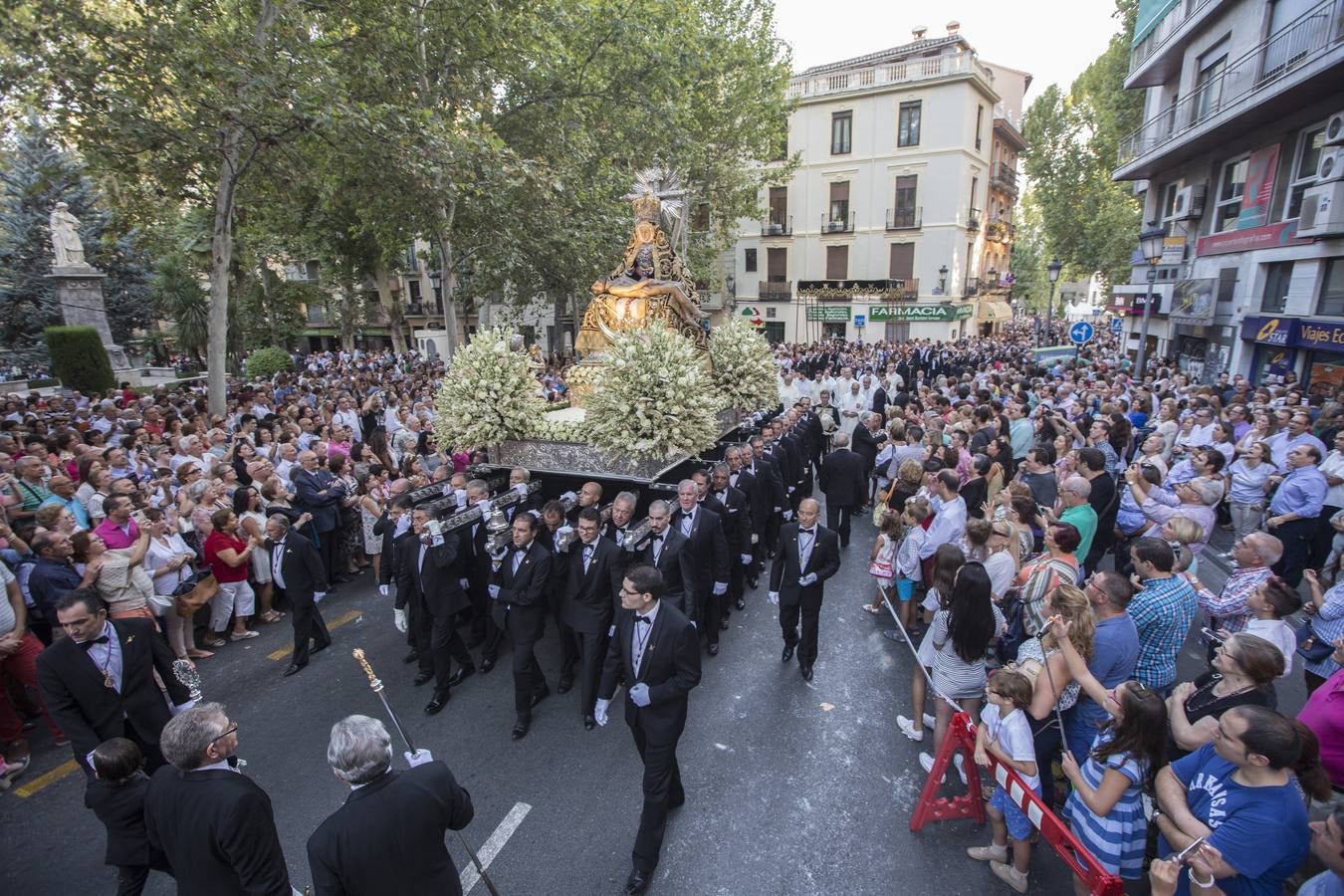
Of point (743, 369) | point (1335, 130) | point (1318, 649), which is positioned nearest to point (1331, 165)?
point (1335, 130)

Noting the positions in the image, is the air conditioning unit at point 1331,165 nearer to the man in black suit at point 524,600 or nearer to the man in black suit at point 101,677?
the man in black suit at point 524,600

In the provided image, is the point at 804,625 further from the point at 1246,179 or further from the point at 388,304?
the point at 388,304

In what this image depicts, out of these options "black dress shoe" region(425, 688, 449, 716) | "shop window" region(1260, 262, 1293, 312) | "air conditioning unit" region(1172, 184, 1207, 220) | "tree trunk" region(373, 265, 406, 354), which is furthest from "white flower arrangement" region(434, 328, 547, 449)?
"tree trunk" region(373, 265, 406, 354)

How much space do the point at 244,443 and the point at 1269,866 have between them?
11240 millimetres

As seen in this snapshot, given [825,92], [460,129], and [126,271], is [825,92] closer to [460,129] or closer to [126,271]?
[460,129]

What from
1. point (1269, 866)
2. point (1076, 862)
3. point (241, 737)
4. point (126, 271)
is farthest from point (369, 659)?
point (126, 271)

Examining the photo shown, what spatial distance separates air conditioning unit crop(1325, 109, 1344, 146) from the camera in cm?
1153

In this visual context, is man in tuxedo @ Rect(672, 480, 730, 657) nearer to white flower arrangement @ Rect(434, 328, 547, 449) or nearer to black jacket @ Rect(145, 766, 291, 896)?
white flower arrangement @ Rect(434, 328, 547, 449)

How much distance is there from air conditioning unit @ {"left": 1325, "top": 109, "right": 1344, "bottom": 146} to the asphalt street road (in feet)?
38.6

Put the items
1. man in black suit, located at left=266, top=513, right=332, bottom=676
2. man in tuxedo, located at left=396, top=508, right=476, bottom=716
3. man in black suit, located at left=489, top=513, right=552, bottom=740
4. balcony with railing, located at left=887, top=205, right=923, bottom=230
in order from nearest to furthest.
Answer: man in black suit, located at left=489, top=513, right=552, bottom=740 → man in tuxedo, located at left=396, top=508, right=476, bottom=716 → man in black suit, located at left=266, top=513, right=332, bottom=676 → balcony with railing, located at left=887, top=205, right=923, bottom=230

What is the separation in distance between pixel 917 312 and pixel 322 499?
103 feet

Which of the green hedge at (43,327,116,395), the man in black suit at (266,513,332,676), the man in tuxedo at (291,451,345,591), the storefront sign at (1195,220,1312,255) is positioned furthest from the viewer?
the green hedge at (43,327,116,395)

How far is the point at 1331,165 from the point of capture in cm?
1180

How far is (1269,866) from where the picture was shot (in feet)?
8.50
